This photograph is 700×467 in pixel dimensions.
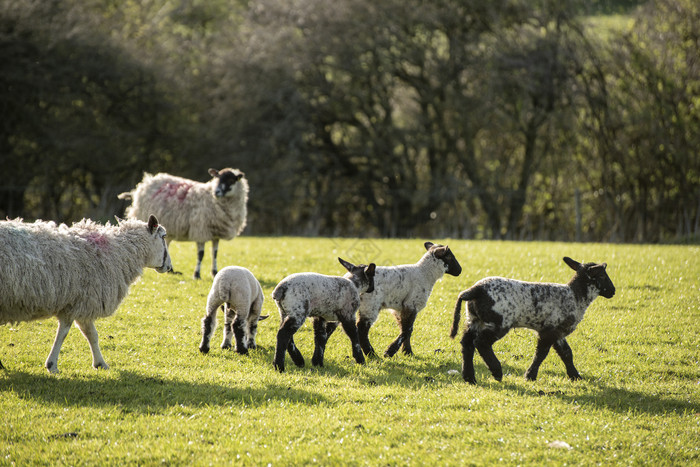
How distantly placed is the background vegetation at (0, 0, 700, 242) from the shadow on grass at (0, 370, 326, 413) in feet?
71.0

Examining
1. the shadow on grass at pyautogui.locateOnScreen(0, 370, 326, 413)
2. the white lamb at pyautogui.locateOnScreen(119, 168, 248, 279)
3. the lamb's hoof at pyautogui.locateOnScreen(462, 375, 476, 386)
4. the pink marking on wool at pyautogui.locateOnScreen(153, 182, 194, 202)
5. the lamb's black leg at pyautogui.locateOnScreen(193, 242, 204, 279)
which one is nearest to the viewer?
the shadow on grass at pyautogui.locateOnScreen(0, 370, 326, 413)

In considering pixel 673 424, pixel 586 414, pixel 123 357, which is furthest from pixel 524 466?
pixel 123 357

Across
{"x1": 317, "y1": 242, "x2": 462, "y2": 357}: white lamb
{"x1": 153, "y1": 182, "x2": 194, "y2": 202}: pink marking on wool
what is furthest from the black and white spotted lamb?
{"x1": 153, "y1": 182, "x2": 194, "y2": 202}: pink marking on wool

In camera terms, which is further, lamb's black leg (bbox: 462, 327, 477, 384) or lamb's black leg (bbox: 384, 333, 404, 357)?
lamb's black leg (bbox: 384, 333, 404, 357)

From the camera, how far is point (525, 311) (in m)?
7.95

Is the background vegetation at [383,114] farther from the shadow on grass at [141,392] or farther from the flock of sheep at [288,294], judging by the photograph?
the shadow on grass at [141,392]

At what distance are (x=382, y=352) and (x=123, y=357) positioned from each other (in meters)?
3.47

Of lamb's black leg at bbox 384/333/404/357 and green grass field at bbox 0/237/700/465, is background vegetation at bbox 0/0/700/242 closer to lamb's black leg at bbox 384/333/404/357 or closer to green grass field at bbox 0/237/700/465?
green grass field at bbox 0/237/700/465

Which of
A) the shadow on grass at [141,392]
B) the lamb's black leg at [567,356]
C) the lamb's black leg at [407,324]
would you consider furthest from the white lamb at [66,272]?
the lamb's black leg at [567,356]

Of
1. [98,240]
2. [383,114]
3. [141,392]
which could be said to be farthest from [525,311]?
[383,114]

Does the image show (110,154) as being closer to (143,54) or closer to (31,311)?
(143,54)

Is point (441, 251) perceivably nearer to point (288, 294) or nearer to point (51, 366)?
point (288, 294)

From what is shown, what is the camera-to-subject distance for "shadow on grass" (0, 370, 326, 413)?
6.98 metres

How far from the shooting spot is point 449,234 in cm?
2923
